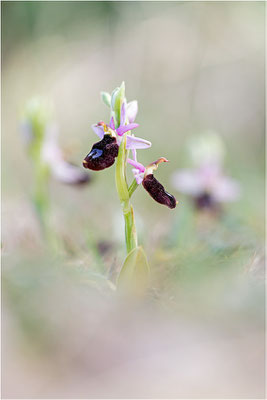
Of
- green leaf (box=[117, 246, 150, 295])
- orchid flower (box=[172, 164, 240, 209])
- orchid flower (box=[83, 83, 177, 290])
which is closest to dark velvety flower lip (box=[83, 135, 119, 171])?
orchid flower (box=[83, 83, 177, 290])

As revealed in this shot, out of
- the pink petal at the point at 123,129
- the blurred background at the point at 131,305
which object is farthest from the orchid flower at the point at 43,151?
the pink petal at the point at 123,129

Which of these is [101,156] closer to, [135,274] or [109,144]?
[109,144]

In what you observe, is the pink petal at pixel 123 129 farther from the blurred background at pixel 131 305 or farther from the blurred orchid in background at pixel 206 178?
the blurred orchid in background at pixel 206 178

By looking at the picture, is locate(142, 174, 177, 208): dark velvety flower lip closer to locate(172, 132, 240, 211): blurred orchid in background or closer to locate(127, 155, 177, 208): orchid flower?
locate(127, 155, 177, 208): orchid flower

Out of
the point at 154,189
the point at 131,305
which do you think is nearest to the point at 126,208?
the point at 154,189

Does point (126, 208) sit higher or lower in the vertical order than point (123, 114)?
lower

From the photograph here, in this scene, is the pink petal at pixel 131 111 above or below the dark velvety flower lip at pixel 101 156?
above

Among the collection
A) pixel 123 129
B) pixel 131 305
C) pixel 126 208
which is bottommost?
pixel 131 305
